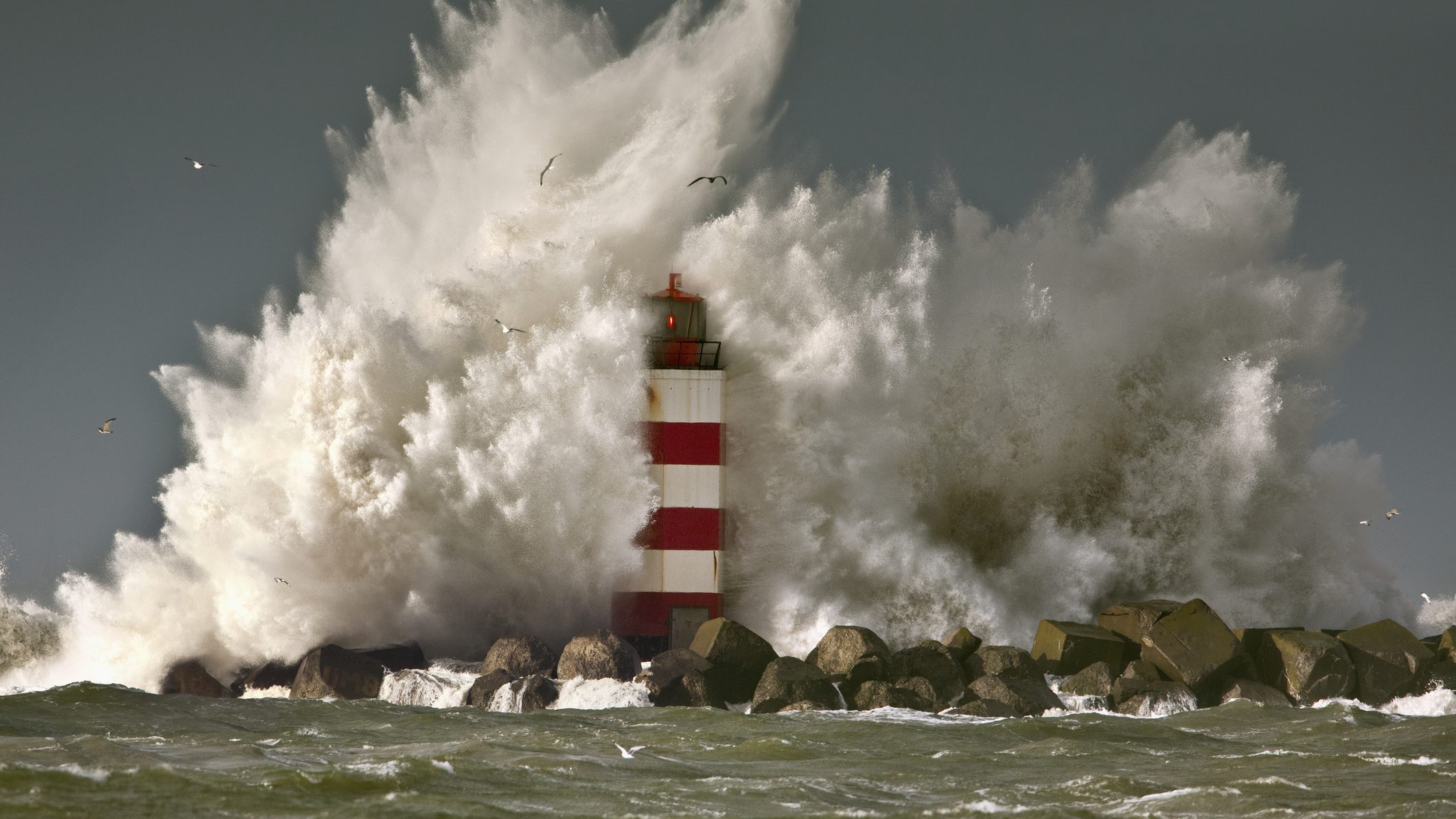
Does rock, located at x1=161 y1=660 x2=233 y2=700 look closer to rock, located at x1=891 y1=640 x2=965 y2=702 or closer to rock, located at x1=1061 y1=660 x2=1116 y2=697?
rock, located at x1=891 y1=640 x2=965 y2=702

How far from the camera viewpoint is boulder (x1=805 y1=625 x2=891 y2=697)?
13344mm

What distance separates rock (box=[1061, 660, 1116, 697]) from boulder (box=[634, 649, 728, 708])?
3.04 m

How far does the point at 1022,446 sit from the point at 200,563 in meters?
8.76

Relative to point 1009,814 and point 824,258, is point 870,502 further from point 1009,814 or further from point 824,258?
point 1009,814

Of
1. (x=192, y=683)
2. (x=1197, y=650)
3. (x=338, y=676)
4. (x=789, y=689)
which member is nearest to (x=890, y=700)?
(x=789, y=689)

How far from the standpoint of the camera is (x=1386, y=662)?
1402 centimetres

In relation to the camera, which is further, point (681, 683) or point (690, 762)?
point (681, 683)

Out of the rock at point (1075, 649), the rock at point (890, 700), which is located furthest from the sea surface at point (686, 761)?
the rock at point (1075, 649)

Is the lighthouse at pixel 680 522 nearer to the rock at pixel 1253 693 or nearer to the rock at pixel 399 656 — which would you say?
the rock at pixel 399 656

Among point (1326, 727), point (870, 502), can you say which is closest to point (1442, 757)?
point (1326, 727)

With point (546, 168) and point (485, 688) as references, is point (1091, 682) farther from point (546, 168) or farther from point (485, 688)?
point (546, 168)

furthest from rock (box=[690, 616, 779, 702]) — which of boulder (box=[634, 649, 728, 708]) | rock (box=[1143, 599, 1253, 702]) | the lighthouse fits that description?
rock (box=[1143, 599, 1253, 702])

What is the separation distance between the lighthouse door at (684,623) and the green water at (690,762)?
2.37 metres

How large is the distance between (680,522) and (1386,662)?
6689 mm
